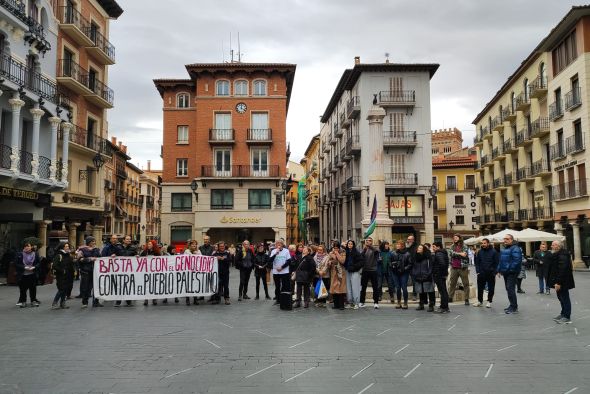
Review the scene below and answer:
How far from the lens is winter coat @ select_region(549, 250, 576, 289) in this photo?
10555mm

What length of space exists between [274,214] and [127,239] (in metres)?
26.9

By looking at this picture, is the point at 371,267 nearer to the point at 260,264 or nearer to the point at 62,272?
the point at 260,264

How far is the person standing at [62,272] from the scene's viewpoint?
13.2 metres

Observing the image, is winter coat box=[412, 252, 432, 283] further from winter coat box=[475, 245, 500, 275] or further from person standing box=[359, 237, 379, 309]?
winter coat box=[475, 245, 500, 275]

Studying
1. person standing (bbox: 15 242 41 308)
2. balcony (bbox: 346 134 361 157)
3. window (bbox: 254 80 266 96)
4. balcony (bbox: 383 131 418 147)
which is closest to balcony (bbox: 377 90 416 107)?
balcony (bbox: 383 131 418 147)

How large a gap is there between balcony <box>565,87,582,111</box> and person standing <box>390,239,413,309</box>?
27.5 metres

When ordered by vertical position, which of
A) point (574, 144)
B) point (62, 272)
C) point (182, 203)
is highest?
point (574, 144)

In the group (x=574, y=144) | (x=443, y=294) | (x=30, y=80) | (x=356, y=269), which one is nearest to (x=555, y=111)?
(x=574, y=144)

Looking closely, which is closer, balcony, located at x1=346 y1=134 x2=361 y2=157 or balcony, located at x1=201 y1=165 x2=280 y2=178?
balcony, located at x1=201 y1=165 x2=280 y2=178

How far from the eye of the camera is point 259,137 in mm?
42188

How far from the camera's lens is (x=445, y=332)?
968 cm

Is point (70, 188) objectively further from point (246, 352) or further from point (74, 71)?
point (246, 352)

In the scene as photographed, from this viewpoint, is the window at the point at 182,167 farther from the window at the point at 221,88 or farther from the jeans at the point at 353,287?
the jeans at the point at 353,287

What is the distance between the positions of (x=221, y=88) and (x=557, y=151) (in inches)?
Answer: 1067
